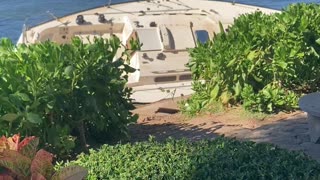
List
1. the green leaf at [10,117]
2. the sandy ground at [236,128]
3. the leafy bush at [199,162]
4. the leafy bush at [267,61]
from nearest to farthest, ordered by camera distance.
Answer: the leafy bush at [199,162], the green leaf at [10,117], the sandy ground at [236,128], the leafy bush at [267,61]

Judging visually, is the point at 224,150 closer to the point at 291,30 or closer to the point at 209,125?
the point at 209,125

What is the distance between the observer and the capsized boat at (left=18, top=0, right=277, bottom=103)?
13.9m

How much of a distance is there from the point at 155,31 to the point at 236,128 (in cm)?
829

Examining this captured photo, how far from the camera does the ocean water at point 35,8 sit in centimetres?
2428

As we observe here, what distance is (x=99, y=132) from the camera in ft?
21.8

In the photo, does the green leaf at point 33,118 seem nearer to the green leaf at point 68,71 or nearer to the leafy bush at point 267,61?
the green leaf at point 68,71

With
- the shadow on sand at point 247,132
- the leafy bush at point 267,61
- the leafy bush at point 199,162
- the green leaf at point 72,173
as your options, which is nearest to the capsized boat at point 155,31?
the leafy bush at point 267,61

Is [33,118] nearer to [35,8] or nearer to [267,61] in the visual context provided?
[267,61]

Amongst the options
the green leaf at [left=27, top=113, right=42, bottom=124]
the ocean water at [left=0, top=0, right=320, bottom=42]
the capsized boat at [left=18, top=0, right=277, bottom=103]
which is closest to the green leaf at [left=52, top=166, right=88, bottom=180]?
the green leaf at [left=27, top=113, right=42, bottom=124]

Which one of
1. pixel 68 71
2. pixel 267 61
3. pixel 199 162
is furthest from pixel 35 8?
pixel 199 162

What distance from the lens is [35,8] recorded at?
27.4 metres

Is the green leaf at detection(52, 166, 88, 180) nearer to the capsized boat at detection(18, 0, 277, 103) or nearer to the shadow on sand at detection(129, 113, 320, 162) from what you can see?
the shadow on sand at detection(129, 113, 320, 162)

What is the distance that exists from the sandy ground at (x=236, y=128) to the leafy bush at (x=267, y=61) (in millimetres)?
232

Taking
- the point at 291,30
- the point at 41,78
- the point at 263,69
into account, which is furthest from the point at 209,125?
the point at 41,78
